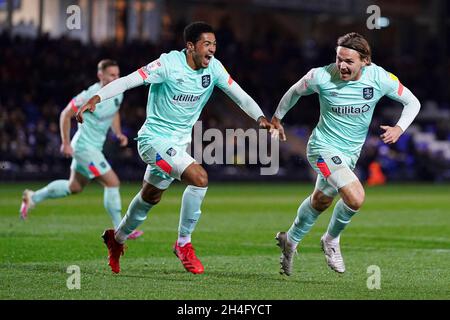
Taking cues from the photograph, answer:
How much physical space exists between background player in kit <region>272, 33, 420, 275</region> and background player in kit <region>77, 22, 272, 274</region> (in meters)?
0.56

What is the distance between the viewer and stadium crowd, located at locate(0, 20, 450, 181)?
24.4 metres

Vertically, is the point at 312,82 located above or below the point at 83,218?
above

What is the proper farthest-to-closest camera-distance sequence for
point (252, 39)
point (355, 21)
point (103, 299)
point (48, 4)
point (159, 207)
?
point (355, 21) < point (252, 39) < point (48, 4) < point (159, 207) < point (103, 299)

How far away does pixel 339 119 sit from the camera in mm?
9438

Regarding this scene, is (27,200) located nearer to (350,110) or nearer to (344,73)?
(350,110)

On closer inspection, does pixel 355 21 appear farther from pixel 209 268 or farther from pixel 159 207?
pixel 209 268

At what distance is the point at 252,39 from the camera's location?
115 ft

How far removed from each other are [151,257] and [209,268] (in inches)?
47.0

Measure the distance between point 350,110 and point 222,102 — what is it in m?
22.8

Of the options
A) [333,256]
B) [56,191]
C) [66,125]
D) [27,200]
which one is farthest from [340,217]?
[27,200]

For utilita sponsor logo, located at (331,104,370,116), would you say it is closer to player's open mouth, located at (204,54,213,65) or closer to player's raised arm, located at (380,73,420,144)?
player's raised arm, located at (380,73,420,144)

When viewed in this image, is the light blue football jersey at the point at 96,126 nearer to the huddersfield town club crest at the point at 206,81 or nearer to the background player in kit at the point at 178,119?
the background player in kit at the point at 178,119

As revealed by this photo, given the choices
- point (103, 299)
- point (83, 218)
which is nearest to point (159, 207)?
point (83, 218)
